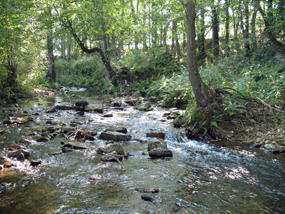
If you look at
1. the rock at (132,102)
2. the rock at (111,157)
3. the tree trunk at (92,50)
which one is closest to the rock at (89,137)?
the rock at (111,157)

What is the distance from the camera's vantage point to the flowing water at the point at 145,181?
3.29 m

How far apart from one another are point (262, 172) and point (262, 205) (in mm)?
1331

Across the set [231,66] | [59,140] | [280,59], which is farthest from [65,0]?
[280,59]

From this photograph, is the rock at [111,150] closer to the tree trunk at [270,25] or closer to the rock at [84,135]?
the rock at [84,135]

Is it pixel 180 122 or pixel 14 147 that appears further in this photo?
pixel 180 122

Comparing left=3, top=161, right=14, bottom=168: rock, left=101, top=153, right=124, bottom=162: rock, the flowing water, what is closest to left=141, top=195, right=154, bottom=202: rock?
the flowing water

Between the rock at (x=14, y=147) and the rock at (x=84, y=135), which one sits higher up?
the rock at (x=14, y=147)

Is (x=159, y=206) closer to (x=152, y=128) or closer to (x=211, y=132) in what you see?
(x=211, y=132)

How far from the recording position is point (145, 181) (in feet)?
13.4

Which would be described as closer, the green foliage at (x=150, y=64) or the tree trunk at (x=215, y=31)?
the tree trunk at (x=215, y=31)

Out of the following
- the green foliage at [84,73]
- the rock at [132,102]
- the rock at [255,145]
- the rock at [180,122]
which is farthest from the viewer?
the green foliage at [84,73]

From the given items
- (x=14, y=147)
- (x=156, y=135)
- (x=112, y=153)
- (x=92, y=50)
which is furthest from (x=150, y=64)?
(x=14, y=147)

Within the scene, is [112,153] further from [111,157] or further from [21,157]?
[21,157]

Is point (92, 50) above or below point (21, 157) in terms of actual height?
above
